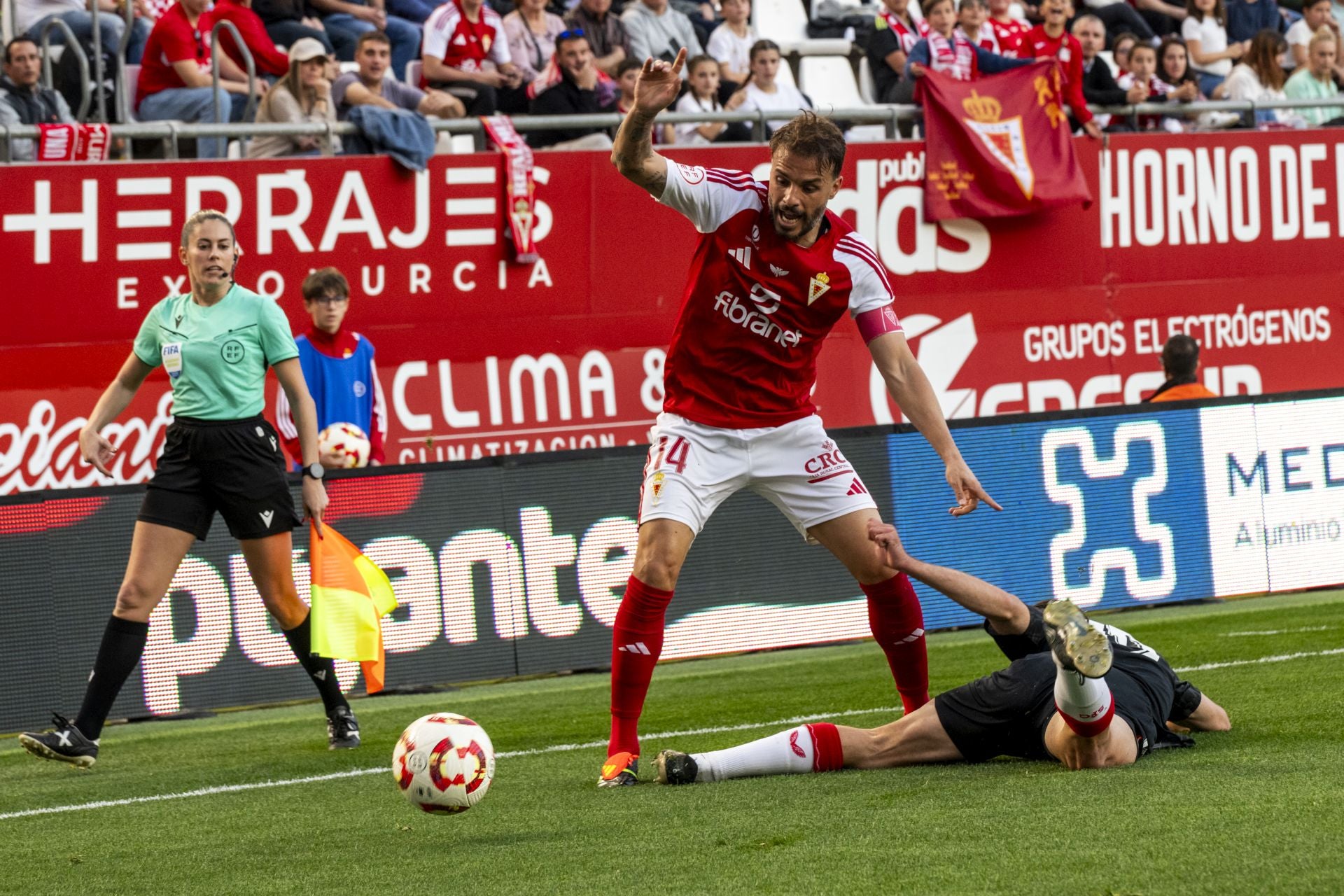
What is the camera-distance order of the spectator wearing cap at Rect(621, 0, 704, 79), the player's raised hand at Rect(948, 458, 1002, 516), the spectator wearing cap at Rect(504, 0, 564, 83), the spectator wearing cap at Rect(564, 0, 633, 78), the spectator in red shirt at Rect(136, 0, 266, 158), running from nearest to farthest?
the player's raised hand at Rect(948, 458, 1002, 516) → the spectator in red shirt at Rect(136, 0, 266, 158) → the spectator wearing cap at Rect(504, 0, 564, 83) → the spectator wearing cap at Rect(564, 0, 633, 78) → the spectator wearing cap at Rect(621, 0, 704, 79)

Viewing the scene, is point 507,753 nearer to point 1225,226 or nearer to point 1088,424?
point 1088,424

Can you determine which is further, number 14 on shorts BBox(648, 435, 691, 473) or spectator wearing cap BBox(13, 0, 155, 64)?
spectator wearing cap BBox(13, 0, 155, 64)

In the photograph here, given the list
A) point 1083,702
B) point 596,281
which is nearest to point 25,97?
point 596,281

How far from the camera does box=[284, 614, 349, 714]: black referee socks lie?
8109 millimetres

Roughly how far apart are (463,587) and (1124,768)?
5.22m

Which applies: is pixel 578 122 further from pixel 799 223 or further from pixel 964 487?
pixel 964 487

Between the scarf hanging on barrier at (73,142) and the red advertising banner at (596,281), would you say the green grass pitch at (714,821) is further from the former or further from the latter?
the scarf hanging on barrier at (73,142)

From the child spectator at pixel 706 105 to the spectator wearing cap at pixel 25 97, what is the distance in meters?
4.77

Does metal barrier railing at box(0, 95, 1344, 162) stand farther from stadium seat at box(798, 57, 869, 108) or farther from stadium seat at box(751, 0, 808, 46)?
stadium seat at box(751, 0, 808, 46)

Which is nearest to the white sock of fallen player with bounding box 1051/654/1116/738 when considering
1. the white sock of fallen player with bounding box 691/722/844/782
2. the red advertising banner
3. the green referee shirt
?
the white sock of fallen player with bounding box 691/722/844/782

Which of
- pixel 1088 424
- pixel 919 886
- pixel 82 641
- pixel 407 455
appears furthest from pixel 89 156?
pixel 919 886

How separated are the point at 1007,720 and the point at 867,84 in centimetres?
1109

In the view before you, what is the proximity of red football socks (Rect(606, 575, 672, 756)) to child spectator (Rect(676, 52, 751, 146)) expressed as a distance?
8737mm

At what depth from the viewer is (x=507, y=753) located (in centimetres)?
769
